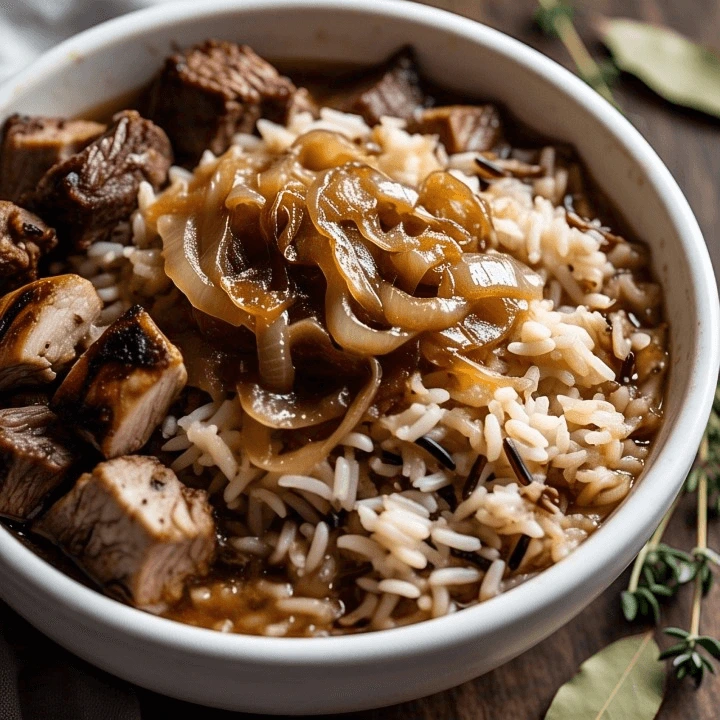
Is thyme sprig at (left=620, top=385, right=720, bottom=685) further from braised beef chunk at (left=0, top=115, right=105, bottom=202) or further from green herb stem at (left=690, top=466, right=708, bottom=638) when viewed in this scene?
braised beef chunk at (left=0, top=115, right=105, bottom=202)

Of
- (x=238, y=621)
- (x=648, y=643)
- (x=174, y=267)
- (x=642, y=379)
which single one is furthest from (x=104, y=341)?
(x=648, y=643)

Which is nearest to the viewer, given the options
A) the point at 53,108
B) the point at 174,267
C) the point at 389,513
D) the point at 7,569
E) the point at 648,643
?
the point at 7,569

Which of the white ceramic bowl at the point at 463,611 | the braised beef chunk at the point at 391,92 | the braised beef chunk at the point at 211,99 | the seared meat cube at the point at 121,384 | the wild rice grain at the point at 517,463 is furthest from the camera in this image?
the braised beef chunk at the point at 391,92

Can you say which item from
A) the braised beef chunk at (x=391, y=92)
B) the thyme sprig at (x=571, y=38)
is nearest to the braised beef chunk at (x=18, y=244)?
the braised beef chunk at (x=391, y=92)

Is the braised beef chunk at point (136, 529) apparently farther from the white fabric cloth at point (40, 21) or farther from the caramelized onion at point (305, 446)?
the white fabric cloth at point (40, 21)

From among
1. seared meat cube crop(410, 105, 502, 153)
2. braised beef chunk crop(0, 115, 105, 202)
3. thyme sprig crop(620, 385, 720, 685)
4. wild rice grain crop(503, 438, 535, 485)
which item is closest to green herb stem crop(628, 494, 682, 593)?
thyme sprig crop(620, 385, 720, 685)

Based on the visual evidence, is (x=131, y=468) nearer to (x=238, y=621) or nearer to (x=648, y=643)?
(x=238, y=621)
